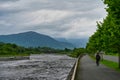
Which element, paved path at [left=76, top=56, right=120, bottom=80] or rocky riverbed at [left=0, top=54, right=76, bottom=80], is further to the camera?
rocky riverbed at [left=0, top=54, right=76, bottom=80]

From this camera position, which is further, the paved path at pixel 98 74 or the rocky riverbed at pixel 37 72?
the rocky riverbed at pixel 37 72

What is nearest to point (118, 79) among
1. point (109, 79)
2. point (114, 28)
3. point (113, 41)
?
point (109, 79)

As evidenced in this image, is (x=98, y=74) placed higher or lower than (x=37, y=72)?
higher

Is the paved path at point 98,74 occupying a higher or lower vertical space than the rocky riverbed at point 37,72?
higher

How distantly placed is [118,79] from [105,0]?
1123 cm

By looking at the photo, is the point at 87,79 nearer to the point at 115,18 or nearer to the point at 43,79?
the point at 115,18

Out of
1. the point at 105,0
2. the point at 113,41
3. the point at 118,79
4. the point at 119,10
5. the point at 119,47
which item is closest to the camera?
the point at 118,79

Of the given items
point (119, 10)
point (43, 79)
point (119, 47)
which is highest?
point (119, 10)

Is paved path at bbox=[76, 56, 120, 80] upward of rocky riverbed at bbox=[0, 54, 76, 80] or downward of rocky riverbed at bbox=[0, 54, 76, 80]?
upward

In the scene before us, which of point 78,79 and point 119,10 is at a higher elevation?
point 119,10

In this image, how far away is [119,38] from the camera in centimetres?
4162

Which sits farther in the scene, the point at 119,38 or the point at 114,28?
the point at 119,38

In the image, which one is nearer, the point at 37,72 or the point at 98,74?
the point at 98,74

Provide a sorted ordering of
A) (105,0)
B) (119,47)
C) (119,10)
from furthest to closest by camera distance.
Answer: (119,47)
(105,0)
(119,10)
